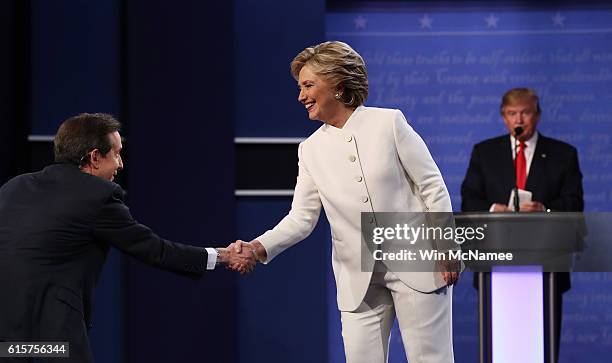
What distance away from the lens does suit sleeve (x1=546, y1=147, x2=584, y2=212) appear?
4863 millimetres

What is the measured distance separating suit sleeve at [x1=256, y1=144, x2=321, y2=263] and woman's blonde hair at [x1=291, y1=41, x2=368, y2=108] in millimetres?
259

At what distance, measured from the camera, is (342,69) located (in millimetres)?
3408

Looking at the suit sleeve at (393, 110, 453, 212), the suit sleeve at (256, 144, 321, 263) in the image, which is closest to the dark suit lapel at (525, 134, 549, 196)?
the suit sleeve at (256, 144, 321, 263)

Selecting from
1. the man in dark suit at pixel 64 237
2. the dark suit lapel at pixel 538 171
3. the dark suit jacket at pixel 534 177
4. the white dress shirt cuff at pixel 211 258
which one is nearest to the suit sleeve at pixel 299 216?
the white dress shirt cuff at pixel 211 258

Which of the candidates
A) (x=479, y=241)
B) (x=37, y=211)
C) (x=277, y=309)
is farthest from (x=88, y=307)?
(x=277, y=309)

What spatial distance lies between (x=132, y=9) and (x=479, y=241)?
2489mm

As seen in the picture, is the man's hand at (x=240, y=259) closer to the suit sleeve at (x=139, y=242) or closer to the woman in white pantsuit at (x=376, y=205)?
the suit sleeve at (x=139, y=242)

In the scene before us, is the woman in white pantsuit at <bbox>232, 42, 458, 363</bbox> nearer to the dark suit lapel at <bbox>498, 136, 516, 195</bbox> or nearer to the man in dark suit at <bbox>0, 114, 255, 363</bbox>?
the man in dark suit at <bbox>0, 114, 255, 363</bbox>

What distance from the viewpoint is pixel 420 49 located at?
5.64 metres

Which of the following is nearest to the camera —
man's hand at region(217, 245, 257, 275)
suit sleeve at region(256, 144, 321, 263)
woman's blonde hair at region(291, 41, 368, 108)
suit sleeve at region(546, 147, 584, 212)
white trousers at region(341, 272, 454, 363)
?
white trousers at region(341, 272, 454, 363)

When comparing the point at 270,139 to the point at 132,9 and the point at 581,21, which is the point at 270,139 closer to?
the point at 132,9

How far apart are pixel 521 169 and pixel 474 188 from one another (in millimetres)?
268

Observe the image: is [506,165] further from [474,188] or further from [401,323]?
[401,323]

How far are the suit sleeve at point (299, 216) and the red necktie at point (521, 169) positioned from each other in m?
1.77
